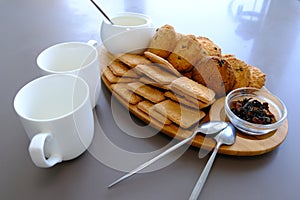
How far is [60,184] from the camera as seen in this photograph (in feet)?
1.44

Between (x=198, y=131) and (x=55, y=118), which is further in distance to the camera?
(x=198, y=131)

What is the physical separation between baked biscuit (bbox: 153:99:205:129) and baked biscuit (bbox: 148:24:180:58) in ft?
0.56

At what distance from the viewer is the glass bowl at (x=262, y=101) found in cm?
50

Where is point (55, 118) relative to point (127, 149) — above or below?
above

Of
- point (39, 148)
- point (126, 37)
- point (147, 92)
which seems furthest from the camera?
point (126, 37)

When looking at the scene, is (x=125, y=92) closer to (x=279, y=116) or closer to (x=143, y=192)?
(x=143, y=192)

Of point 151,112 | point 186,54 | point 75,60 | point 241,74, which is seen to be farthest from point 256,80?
point 75,60

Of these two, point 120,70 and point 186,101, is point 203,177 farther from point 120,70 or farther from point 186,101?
point 120,70

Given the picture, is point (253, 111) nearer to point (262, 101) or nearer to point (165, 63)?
point (262, 101)

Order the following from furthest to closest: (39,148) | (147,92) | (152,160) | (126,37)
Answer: (126,37), (147,92), (152,160), (39,148)

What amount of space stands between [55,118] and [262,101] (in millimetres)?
477

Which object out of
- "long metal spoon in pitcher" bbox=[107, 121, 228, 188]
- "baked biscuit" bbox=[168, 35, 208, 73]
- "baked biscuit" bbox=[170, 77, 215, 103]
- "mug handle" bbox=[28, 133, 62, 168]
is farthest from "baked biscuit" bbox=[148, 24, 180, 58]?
"mug handle" bbox=[28, 133, 62, 168]

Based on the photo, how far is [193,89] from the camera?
1.79 feet

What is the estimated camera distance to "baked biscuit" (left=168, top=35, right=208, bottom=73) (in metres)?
0.62
